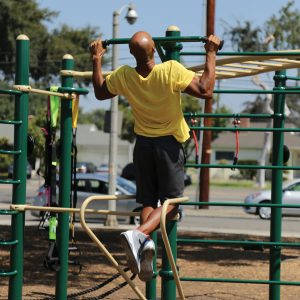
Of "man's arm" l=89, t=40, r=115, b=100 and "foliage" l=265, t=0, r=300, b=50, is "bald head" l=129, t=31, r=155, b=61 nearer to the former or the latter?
"man's arm" l=89, t=40, r=115, b=100

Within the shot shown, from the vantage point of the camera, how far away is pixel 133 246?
16.4ft

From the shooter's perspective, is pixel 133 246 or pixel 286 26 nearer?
pixel 133 246

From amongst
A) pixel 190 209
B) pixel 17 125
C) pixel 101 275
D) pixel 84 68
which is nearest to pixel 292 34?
pixel 84 68

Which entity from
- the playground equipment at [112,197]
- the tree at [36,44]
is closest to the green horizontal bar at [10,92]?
the playground equipment at [112,197]

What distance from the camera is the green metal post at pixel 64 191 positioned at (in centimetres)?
677

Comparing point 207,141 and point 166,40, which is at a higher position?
point 166,40

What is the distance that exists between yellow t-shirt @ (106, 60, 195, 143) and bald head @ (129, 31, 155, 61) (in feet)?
0.43

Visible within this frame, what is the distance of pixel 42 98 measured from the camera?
187 ft

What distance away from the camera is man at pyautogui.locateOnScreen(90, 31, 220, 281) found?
5285 millimetres

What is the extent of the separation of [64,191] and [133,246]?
6.18 feet

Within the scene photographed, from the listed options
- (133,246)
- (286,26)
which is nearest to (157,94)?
(133,246)

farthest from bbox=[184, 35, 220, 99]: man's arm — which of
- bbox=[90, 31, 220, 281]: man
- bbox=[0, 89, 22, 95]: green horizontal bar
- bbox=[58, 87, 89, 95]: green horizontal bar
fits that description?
bbox=[58, 87, 89, 95]: green horizontal bar

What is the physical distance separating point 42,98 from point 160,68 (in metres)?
52.3

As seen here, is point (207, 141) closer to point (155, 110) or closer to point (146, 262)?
point (155, 110)
